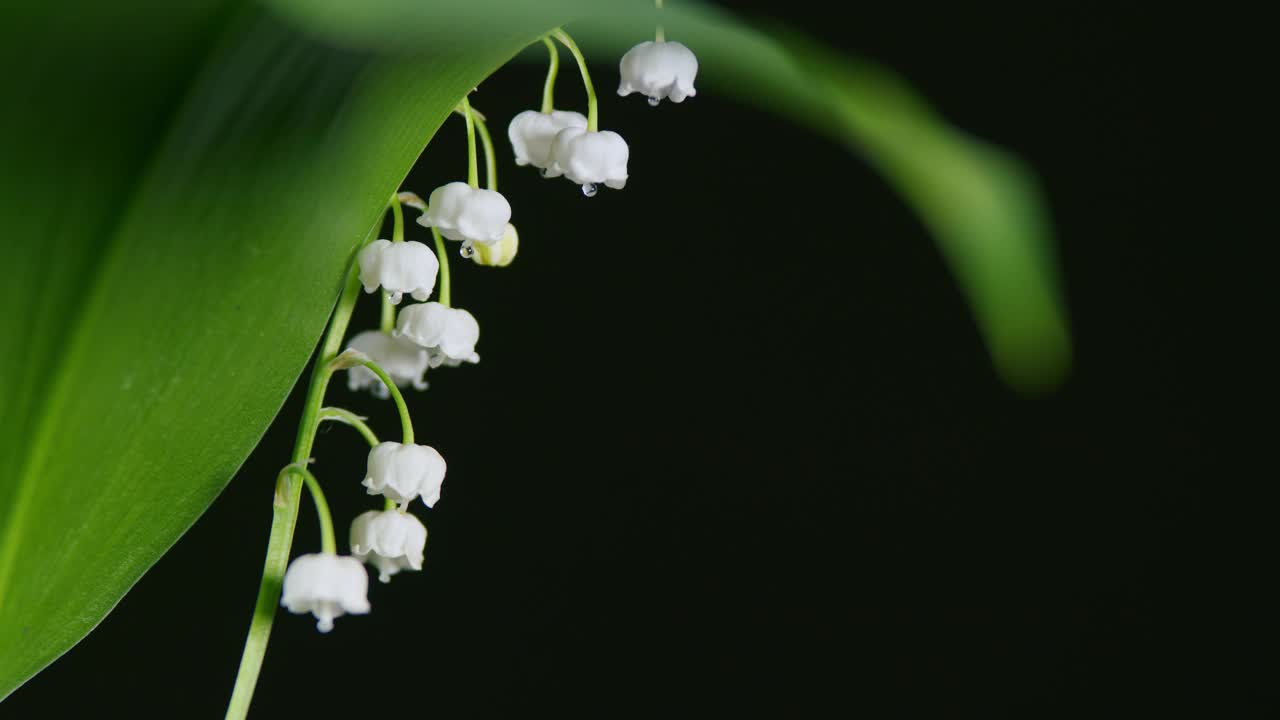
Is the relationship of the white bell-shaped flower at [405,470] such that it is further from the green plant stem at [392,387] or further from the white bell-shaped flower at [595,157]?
the white bell-shaped flower at [595,157]

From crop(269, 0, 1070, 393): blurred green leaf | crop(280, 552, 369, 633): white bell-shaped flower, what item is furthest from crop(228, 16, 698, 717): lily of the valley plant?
crop(269, 0, 1070, 393): blurred green leaf

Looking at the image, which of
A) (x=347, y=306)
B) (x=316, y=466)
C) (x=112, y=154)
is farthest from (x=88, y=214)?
(x=316, y=466)

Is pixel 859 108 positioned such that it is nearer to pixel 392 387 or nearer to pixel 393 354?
pixel 392 387

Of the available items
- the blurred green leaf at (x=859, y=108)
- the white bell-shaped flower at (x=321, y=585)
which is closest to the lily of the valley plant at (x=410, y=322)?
the white bell-shaped flower at (x=321, y=585)

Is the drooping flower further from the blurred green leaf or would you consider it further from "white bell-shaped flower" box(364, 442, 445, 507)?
the blurred green leaf

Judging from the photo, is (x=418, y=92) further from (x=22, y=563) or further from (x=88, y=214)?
(x=22, y=563)

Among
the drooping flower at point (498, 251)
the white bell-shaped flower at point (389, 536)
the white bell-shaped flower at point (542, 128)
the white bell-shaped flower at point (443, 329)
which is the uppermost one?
the white bell-shaped flower at point (542, 128)

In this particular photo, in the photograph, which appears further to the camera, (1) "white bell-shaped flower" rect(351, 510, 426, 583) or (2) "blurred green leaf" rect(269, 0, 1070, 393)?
(1) "white bell-shaped flower" rect(351, 510, 426, 583)
